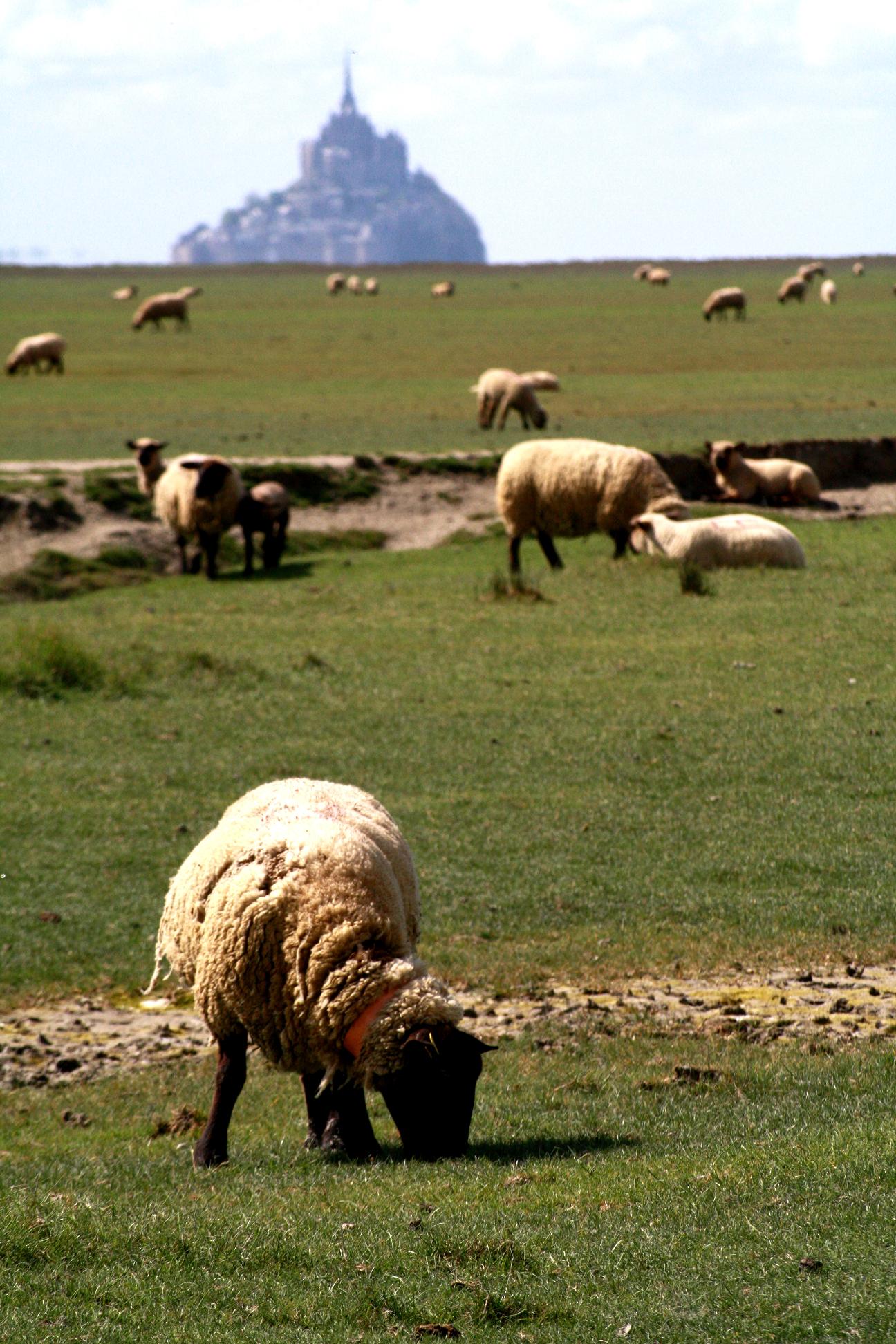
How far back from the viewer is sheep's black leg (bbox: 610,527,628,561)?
75.7ft

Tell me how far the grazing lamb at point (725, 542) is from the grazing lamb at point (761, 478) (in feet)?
15.4

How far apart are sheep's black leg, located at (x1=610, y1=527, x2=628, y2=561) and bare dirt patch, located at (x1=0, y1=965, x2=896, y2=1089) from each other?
14045 mm

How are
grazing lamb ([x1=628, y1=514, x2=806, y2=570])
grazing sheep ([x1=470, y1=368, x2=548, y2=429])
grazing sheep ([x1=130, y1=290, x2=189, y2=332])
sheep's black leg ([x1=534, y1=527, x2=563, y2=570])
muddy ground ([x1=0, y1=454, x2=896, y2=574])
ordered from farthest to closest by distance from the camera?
grazing sheep ([x1=130, y1=290, x2=189, y2=332])
grazing sheep ([x1=470, y1=368, x2=548, y2=429])
muddy ground ([x1=0, y1=454, x2=896, y2=574])
sheep's black leg ([x1=534, y1=527, x2=563, y2=570])
grazing lamb ([x1=628, y1=514, x2=806, y2=570])

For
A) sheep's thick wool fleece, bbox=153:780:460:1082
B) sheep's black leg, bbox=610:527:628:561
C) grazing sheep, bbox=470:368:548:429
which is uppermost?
grazing sheep, bbox=470:368:548:429

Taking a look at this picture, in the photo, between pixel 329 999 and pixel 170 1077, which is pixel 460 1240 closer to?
pixel 329 999

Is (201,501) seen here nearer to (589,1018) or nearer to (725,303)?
(589,1018)

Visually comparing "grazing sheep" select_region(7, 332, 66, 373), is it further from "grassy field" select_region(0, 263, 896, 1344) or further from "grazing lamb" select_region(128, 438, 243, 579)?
"grazing lamb" select_region(128, 438, 243, 579)

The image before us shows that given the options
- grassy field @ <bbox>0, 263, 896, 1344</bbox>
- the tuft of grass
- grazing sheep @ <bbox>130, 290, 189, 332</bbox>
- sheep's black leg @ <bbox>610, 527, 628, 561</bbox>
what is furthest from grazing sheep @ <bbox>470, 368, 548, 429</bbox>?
grazing sheep @ <bbox>130, 290, 189, 332</bbox>

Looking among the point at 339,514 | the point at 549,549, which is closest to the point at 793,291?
the point at 339,514

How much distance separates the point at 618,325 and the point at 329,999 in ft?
210

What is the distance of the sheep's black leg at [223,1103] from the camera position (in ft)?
22.3

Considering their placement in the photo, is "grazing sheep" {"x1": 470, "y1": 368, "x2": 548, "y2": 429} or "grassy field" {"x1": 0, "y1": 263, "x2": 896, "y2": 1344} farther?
"grazing sheep" {"x1": 470, "y1": 368, "x2": 548, "y2": 429}

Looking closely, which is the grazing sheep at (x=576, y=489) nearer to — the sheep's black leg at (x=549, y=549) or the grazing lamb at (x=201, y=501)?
the sheep's black leg at (x=549, y=549)

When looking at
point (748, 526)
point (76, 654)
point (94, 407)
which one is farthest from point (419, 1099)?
point (94, 407)
